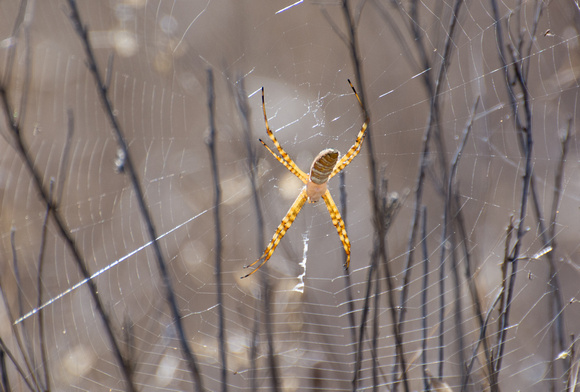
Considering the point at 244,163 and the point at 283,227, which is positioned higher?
the point at 244,163

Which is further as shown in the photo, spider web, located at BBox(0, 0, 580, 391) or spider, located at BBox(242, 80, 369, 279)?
spider web, located at BBox(0, 0, 580, 391)

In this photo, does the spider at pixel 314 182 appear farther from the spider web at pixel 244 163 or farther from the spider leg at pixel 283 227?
the spider web at pixel 244 163

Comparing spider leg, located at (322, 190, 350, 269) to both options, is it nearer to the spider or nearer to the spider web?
the spider

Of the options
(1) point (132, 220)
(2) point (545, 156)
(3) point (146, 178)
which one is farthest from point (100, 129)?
(2) point (545, 156)

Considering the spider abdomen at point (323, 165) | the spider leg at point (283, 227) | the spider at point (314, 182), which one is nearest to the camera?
the spider abdomen at point (323, 165)

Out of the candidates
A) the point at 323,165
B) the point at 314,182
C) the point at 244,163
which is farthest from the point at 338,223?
the point at 244,163

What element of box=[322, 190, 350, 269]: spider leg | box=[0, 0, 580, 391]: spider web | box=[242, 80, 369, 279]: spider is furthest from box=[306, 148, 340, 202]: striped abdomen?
box=[0, 0, 580, 391]: spider web

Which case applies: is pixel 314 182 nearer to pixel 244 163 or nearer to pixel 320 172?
pixel 320 172

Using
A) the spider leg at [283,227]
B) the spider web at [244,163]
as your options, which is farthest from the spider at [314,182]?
the spider web at [244,163]
